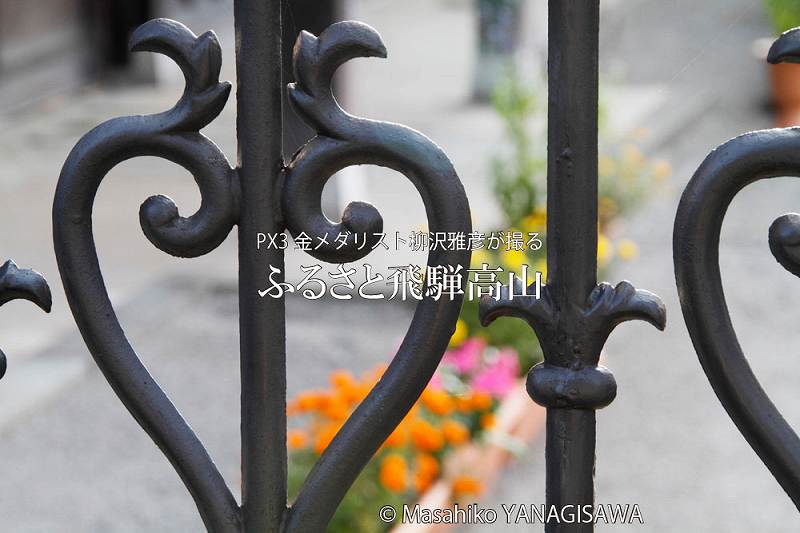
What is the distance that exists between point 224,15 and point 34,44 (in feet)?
8.73

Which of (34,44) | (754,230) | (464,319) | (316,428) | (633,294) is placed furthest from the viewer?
(34,44)

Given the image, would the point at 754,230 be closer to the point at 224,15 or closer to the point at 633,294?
the point at 633,294

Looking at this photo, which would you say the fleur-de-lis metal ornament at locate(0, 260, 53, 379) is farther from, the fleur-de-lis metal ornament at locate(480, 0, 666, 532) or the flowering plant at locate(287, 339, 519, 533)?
the flowering plant at locate(287, 339, 519, 533)

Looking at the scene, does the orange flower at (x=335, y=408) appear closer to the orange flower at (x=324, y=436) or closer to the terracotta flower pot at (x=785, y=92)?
the orange flower at (x=324, y=436)

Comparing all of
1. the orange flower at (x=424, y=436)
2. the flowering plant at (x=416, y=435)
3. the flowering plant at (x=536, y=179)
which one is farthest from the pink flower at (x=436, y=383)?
the flowering plant at (x=536, y=179)

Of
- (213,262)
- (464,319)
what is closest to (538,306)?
(464,319)

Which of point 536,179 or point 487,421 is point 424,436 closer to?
point 487,421

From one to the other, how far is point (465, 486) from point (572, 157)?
2.51m

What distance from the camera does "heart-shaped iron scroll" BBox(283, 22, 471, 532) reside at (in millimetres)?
684

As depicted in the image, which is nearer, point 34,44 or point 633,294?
point 633,294

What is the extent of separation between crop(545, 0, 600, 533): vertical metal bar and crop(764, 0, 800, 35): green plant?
8.48 m

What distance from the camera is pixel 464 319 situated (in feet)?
13.7

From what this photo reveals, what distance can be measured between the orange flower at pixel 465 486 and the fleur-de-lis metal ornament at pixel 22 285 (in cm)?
249

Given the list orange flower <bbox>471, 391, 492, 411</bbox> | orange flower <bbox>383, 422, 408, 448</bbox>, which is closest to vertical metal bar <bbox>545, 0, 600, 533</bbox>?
orange flower <bbox>383, 422, 408, 448</bbox>
